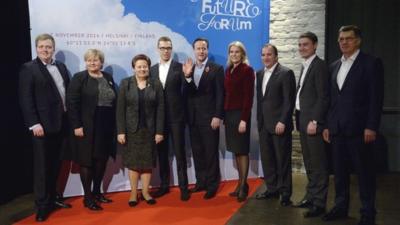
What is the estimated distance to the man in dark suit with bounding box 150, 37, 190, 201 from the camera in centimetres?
427

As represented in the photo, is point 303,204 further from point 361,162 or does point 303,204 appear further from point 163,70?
point 163,70

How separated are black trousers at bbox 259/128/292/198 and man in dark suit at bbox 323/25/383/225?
62 centimetres

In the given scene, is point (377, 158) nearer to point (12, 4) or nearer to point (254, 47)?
point (254, 47)

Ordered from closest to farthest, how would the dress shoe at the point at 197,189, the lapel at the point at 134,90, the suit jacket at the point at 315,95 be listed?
the suit jacket at the point at 315,95, the lapel at the point at 134,90, the dress shoe at the point at 197,189

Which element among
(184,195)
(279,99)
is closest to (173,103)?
(184,195)

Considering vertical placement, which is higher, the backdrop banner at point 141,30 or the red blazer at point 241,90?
the backdrop banner at point 141,30

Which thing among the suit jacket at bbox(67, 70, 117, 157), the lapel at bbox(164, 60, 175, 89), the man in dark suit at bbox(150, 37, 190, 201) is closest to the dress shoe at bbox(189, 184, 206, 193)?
the man in dark suit at bbox(150, 37, 190, 201)

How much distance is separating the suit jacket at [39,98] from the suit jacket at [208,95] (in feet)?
4.10

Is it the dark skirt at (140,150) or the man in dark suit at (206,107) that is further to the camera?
the man in dark suit at (206,107)

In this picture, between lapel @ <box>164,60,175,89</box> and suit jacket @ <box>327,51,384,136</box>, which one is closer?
suit jacket @ <box>327,51,384,136</box>

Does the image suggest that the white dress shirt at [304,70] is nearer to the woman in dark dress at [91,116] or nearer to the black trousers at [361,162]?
the black trousers at [361,162]

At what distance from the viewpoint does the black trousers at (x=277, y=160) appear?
13.3 ft

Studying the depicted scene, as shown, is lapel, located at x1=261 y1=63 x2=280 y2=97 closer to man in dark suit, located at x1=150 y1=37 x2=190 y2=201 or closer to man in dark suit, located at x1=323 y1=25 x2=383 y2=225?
man in dark suit, located at x1=323 y1=25 x2=383 y2=225

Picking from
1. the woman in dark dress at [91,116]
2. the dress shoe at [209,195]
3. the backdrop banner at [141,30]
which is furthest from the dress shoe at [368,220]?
the woman in dark dress at [91,116]
